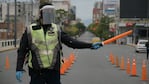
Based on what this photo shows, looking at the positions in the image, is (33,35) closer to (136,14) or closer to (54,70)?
(54,70)

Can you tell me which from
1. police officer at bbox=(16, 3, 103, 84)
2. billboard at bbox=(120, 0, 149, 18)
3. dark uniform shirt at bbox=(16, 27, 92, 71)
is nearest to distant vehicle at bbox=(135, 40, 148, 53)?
billboard at bbox=(120, 0, 149, 18)

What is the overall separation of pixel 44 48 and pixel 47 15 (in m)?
0.43

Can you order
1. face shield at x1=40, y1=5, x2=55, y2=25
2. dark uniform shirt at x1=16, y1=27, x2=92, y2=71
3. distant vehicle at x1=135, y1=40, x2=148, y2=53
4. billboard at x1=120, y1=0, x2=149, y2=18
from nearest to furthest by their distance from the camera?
1. face shield at x1=40, y1=5, x2=55, y2=25
2. dark uniform shirt at x1=16, y1=27, x2=92, y2=71
3. billboard at x1=120, y1=0, x2=149, y2=18
4. distant vehicle at x1=135, y1=40, x2=148, y2=53

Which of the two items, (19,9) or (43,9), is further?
(19,9)

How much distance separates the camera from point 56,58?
6332 millimetres

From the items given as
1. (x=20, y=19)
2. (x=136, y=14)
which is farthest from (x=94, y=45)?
(x=20, y=19)

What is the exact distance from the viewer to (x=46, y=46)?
20.6 feet

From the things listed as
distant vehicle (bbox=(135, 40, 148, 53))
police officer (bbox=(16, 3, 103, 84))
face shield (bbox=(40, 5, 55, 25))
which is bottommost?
distant vehicle (bbox=(135, 40, 148, 53))

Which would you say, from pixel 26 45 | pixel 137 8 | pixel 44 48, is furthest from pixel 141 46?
pixel 44 48

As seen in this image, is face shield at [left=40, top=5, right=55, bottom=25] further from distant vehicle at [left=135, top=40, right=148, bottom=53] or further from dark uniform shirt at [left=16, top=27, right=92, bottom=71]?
distant vehicle at [left=135, top=40, right=148, bottom=53]

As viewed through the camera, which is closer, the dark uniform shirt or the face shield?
the face shield

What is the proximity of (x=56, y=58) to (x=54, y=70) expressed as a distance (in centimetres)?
16

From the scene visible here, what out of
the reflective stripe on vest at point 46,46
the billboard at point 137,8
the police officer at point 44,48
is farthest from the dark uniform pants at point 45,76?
the billboard at point 137,8

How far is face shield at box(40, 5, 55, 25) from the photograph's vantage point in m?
6.22
